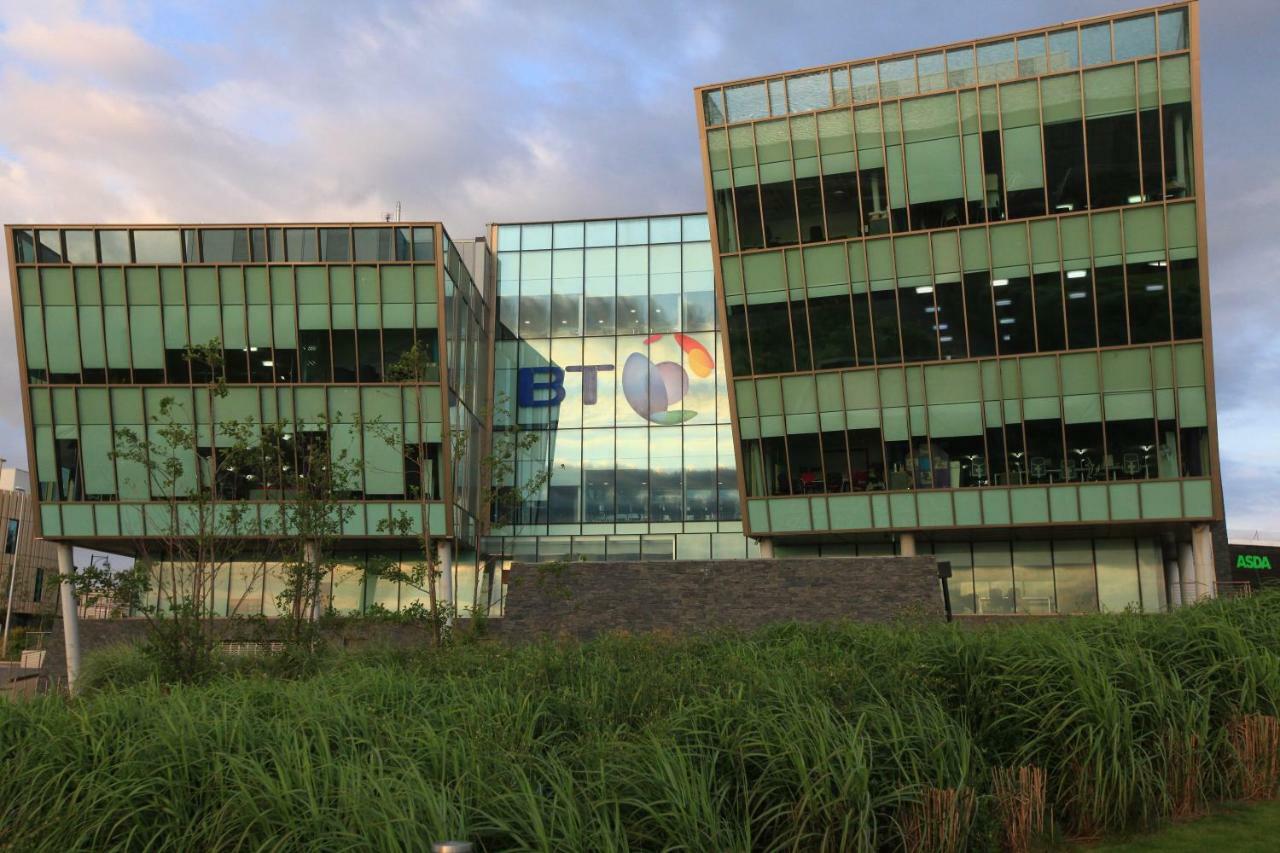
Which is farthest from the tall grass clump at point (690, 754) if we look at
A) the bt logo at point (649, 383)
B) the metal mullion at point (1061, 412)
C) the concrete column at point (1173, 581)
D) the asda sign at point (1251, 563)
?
the asda sign at point (1251, 563)

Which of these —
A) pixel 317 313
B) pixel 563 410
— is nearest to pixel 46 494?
pixel 317 313

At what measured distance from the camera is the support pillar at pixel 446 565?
44.8 meters

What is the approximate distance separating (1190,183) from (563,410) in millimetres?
27773

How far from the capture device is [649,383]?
52594 millimetres

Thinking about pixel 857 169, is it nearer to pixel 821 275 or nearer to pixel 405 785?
pixel 821 275

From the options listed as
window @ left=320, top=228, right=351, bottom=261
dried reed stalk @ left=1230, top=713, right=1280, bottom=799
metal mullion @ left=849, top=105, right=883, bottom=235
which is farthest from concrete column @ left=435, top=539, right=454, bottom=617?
dried reed stalk @ left=1230, top=713, right=1280, bottom=799

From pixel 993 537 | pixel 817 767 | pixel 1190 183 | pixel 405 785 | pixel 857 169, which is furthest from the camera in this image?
pixel 993 537

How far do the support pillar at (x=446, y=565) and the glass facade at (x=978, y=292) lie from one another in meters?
12.3

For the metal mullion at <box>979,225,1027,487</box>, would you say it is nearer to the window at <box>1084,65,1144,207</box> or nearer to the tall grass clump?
the window at <box>1084,65,1144,207</box>

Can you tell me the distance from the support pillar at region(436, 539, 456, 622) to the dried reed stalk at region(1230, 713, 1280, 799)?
36.0 metres

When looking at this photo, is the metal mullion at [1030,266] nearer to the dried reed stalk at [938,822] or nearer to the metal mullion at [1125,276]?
the metal mullion at [1125,276]

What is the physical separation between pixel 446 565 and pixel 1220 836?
37245mm

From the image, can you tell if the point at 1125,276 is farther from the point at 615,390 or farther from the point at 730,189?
the point at 615,390

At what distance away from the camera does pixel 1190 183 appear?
35.8 metres
